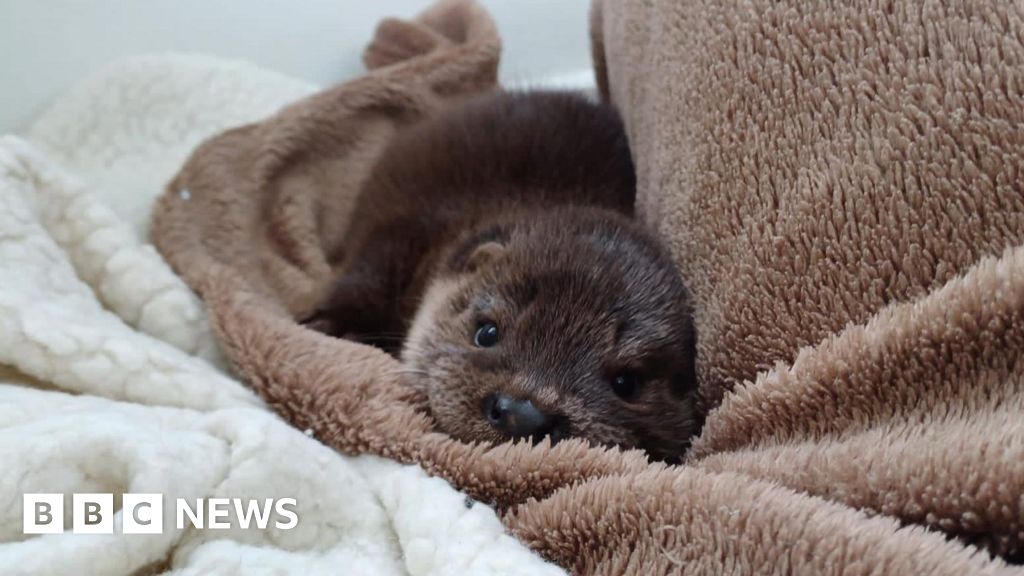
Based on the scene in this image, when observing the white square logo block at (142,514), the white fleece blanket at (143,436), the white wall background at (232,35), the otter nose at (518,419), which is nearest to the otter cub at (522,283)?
the otter nose at (518,419)

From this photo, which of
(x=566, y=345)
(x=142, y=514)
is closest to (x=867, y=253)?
(x=566, y=345)

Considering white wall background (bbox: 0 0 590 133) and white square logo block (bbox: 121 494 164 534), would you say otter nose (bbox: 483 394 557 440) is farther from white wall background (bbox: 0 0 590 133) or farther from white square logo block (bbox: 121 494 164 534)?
white wall background (bbox: 0 0 590 133)

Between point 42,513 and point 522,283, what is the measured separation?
644 millimetres

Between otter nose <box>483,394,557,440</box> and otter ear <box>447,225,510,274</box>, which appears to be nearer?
otter nose <box>483,394,557,440</box>

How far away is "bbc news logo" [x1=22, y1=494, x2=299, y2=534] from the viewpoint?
2.44ft

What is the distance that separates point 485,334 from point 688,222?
0.31 m

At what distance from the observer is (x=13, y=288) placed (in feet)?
3.45

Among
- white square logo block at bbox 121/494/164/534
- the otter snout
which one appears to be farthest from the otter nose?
white square logo block at bbox 121/494/164/534

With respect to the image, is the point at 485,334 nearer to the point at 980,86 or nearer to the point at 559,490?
the point at 559,490

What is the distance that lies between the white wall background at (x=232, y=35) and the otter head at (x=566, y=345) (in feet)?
3.63

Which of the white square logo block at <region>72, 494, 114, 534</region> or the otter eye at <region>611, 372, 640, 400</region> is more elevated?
the white square logo block at <region>72, 494, 114, 534</region>

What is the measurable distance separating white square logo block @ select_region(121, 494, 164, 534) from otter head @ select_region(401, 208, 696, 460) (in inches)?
14.4

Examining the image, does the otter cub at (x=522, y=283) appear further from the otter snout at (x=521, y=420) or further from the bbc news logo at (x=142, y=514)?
the bbc news logo at (x=142, y=514)

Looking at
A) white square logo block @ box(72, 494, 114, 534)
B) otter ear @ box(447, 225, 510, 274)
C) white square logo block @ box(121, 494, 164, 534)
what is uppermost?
white square logo block @ box(121, 494, 164, 534)
